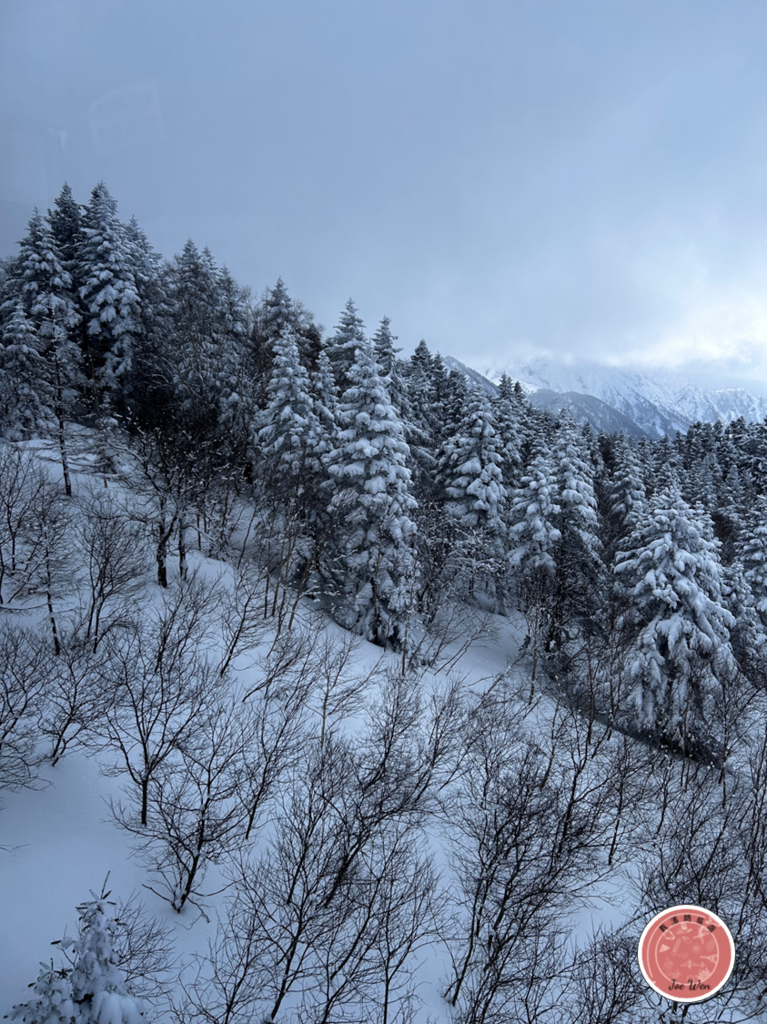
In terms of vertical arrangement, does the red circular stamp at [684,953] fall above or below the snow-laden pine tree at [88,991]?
above

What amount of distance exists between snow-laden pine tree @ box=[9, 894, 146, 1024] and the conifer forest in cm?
4

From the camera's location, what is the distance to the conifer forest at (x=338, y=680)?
34.4 feet

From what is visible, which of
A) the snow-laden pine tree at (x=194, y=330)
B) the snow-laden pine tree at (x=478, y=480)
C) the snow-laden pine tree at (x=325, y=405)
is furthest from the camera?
→ the snow-laden pine tree at (x=194, y=330)

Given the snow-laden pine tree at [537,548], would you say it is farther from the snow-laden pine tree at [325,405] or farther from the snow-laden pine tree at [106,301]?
the snow-laden pine tree at [106,301]

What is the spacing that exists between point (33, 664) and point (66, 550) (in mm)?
7332

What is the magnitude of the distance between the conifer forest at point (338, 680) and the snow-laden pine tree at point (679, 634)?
0.13 m

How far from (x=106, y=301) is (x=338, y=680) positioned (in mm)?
26136

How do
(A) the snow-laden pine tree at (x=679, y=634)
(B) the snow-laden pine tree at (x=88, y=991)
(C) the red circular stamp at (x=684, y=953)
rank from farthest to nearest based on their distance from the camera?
(A) the snow-laden pine tree at (x=679, y=634)
(B) the snow-laden pine tree at (x=88, y=991)
(C) the red circular stamp at (x=684, y=953)

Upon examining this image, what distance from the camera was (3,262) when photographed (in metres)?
35.5

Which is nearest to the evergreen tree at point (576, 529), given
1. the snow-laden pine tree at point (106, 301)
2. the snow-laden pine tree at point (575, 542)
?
the snow-laden pine tree at point (575, 542)

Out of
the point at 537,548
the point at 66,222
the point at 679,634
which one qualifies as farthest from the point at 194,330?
the point at 679,634

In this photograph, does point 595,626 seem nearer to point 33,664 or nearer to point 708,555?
point 708,555

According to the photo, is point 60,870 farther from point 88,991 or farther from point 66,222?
point 66,222

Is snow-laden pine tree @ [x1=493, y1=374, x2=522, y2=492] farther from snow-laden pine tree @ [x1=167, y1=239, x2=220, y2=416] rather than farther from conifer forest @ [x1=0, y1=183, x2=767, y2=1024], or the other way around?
snow-laden pine tree @ [x1=167, y1=239, x2=220, y2=416]
